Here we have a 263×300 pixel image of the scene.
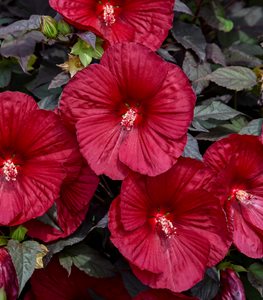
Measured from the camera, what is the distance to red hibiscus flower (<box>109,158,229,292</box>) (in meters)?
1.28

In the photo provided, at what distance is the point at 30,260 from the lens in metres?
1.28

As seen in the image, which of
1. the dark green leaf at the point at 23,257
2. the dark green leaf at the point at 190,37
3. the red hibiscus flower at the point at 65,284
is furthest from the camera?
the dark green leaf at the point at 190,37

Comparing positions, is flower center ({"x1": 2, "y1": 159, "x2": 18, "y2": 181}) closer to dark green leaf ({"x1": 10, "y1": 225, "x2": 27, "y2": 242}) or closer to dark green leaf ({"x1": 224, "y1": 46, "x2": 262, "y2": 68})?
dark green leaf ({"x1": 10, "y1": 225, "x2": 27, "y2": 242})

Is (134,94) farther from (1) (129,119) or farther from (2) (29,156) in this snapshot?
(2) (29,156)

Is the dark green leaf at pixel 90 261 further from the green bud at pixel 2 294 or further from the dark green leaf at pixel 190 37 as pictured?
the dark green leaf at pixel 190 37

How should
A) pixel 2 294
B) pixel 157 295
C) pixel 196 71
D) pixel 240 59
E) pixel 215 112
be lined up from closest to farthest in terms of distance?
1. pixel 2 294
2. pixel 157 295
3. pixel 215 112
4. pixel 196 71
5. pixel 240 59

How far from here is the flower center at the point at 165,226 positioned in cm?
133

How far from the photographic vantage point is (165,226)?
132 cm

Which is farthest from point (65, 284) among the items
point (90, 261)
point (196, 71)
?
point (196, 71)

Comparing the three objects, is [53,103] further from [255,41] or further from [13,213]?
[255,41]

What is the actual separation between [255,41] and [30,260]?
0.93 m

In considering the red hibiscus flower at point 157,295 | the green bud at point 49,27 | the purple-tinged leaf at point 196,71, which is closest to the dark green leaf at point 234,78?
the purple-tinged leaf at point 196,71

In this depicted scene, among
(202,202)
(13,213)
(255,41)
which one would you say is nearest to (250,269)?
(202,202)

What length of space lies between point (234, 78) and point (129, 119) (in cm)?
32
